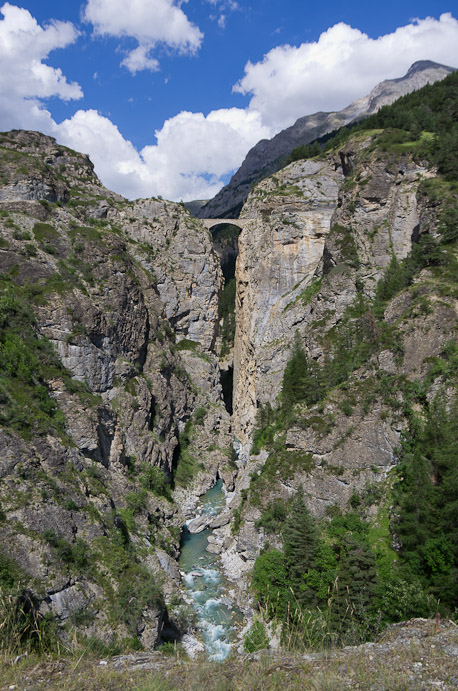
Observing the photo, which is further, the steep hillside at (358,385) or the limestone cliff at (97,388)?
the limestone cliff at (97,388)

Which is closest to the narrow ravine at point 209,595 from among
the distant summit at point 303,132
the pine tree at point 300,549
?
the pine tree at point 300,549

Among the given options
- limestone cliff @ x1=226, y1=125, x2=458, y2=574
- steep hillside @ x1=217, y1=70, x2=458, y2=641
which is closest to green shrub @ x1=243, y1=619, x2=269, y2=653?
steep hillside @ x1=217, y1=70, x2=458, y2=641

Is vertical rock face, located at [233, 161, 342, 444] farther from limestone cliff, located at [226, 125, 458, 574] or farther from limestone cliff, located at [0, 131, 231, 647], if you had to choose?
limestone cliff, located at [0, 131, 231, 647]

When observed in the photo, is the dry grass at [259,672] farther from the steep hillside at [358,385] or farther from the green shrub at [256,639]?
the green shrub at [256,639]

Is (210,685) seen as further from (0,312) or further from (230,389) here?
(230,389)

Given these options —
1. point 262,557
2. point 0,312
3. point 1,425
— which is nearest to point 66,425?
point 1,425

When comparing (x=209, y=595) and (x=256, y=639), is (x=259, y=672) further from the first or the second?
(x=209, y=595)

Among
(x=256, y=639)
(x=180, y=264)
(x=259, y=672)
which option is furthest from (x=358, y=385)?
(x=180, y=264)
